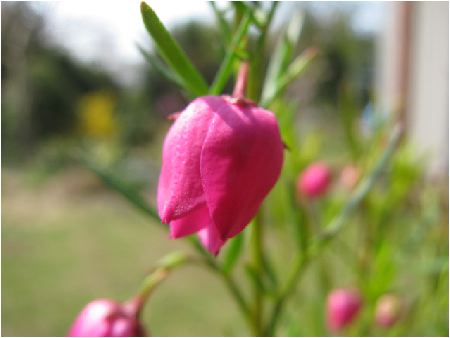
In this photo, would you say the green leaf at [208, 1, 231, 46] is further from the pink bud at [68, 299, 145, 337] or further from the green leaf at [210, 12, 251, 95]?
the pink bud at [68, 299, 145, 337]

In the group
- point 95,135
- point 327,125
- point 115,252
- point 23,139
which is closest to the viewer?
point 115,252

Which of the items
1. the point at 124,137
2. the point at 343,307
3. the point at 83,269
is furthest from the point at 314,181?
the point at 124,137

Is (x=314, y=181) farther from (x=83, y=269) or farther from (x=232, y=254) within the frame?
(x=83, y=269)

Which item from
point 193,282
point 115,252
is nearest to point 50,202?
point 115,252

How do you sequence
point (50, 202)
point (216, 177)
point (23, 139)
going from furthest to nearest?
point (23, 139) → point (50, 202) → point (216, 177)

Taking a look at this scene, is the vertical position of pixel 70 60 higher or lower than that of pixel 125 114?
higher

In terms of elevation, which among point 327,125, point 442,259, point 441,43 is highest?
point 442,259

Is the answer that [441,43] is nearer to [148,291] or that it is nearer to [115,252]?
[115,252]
